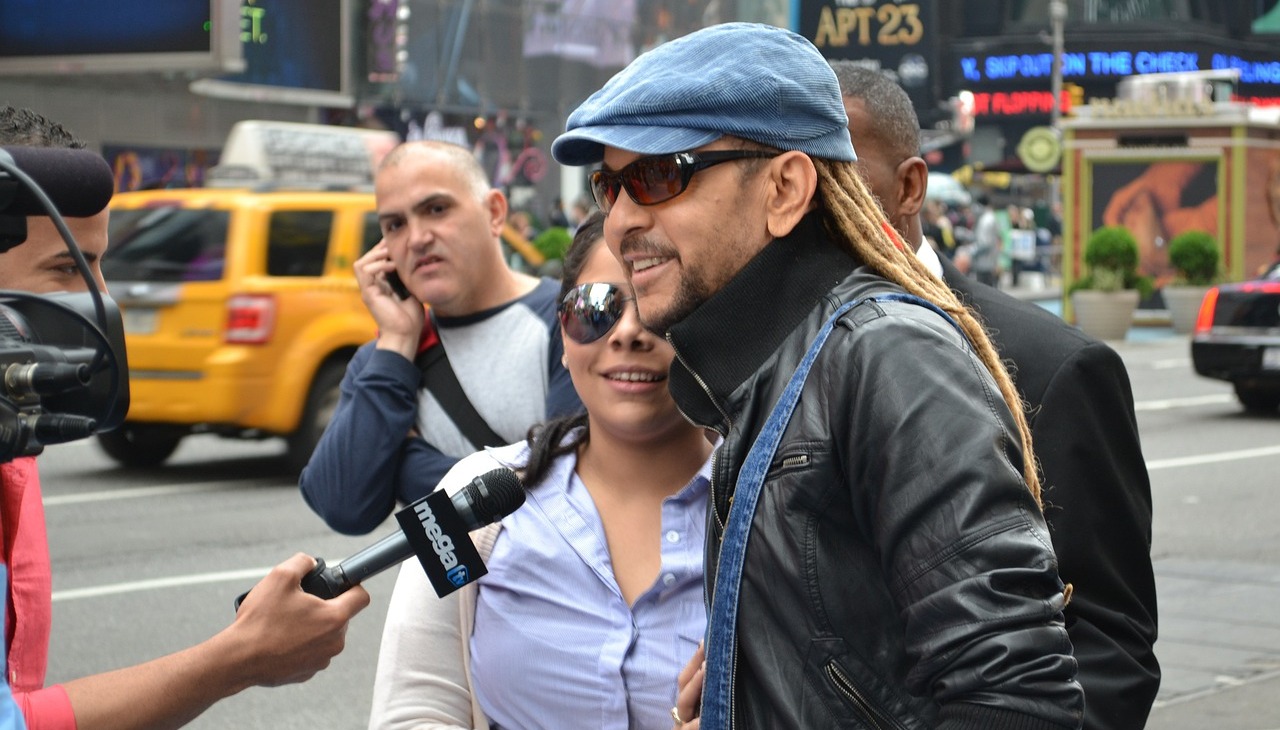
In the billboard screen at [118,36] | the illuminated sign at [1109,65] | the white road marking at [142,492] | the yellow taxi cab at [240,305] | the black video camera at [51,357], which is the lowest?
the white road marking at [142,492]

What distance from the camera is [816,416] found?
2.05 meters

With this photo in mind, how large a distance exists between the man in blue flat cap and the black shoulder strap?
1.79 metres

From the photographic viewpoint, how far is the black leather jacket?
6.21 feet

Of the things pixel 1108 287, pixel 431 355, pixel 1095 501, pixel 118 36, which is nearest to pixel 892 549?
pixel 1095 501

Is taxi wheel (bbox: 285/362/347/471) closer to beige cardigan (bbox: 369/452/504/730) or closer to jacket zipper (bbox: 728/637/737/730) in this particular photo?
beige cardigan (bbox: 369/452/504/730)

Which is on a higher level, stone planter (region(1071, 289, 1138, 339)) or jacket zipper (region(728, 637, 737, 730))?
jacket zipper (region(728, 637, 737, 730))

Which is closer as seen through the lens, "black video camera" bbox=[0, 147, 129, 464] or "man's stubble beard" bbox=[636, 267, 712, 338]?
"black video camera" bbox=[0, 147, 129, 464]

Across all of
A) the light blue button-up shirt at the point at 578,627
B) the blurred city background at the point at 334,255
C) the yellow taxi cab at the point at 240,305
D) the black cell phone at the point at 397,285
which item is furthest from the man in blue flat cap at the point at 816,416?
the yellow taxi cab at the point at 240,305

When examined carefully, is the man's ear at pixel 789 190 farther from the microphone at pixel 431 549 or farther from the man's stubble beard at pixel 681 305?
the microphone at pixel 431 549

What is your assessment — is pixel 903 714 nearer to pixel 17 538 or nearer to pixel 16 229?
pixel 16 229

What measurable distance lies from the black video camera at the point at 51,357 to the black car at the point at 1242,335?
14.9 metres

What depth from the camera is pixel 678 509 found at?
2.99 metres

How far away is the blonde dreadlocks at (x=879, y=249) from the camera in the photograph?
221 cm

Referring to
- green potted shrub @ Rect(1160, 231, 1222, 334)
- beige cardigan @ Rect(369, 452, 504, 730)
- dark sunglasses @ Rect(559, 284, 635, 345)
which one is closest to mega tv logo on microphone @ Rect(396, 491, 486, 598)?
beige cardigan @ Rect(369, 452, 504, 730)
